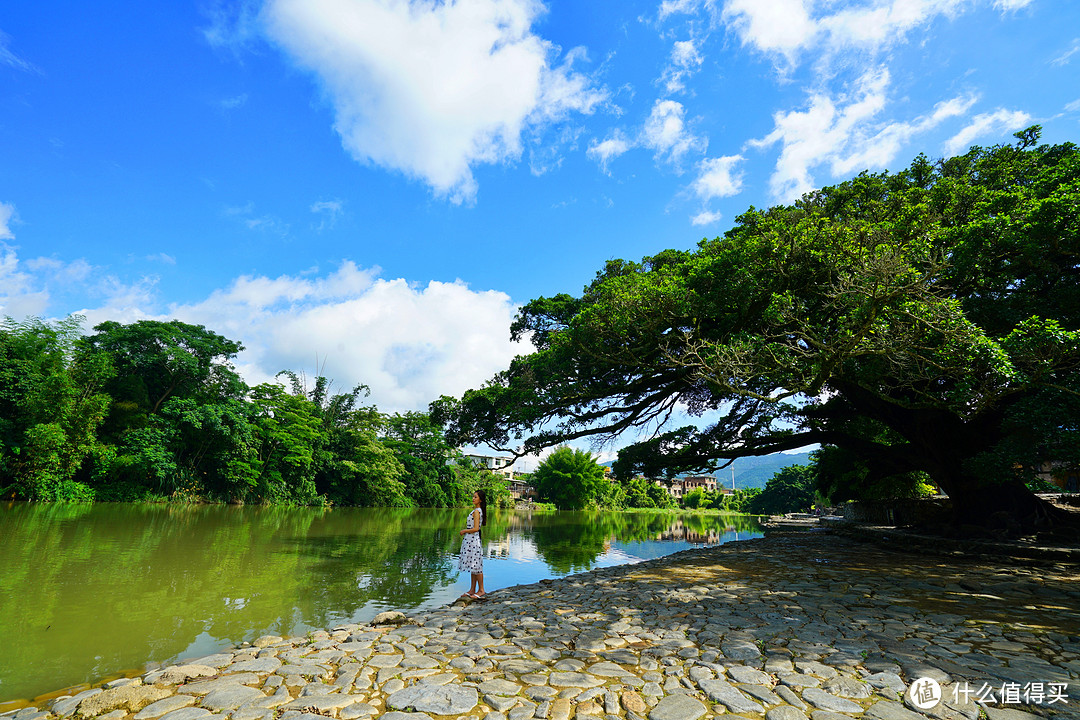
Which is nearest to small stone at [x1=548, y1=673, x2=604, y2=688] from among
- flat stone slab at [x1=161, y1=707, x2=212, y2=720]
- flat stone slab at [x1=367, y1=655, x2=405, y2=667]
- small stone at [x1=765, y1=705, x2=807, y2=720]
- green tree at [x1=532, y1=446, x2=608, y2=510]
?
small stone at [x1=765, y1=705, x2=807, y2=720]

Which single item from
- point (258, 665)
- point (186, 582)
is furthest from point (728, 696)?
point (186, 582)

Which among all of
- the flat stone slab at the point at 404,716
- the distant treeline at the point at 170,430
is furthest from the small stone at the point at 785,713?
the distant treeline at the point at 170,430

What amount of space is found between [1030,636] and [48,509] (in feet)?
82.1

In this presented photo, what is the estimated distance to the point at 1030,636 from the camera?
12.6 ft

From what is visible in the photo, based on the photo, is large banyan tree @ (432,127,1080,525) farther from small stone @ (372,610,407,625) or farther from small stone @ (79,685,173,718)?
small stone @ (79,685,173,718)

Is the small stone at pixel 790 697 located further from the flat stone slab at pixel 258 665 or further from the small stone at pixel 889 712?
the flat stone slab at pixel 258 665

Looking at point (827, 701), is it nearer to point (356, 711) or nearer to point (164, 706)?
point (356, 711)

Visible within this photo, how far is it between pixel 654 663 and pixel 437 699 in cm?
154

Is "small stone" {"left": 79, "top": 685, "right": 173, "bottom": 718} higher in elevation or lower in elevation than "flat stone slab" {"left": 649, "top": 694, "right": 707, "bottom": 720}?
lower

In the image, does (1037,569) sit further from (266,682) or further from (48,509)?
(48,509)

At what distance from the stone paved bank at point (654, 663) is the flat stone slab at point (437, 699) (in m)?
0.01

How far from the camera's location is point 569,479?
163 ft

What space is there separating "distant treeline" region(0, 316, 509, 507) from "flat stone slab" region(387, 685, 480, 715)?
14.2m

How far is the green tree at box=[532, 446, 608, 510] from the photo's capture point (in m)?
49.8
